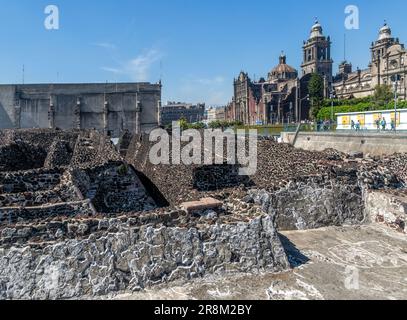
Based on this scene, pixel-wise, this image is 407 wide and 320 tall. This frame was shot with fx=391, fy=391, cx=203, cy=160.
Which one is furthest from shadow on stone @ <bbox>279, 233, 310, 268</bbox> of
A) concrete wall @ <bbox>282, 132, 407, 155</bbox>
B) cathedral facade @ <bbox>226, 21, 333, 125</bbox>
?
cathedral facade @ <bbox>226, 21, 333, 125</bbox>

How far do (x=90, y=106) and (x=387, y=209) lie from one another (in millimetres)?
51586

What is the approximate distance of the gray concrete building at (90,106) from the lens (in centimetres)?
5488

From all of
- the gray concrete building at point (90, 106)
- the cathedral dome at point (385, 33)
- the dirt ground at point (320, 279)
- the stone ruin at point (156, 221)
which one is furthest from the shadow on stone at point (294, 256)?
the cathedral dome at point (385, 33)

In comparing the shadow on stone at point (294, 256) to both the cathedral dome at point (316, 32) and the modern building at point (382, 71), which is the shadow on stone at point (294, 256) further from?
the cathedral dome at point (316, 32)

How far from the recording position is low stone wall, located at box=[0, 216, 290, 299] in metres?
5.07

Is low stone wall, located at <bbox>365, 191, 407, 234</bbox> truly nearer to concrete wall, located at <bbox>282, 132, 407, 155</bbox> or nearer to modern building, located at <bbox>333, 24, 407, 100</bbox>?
concrete wall, located at <bbox>282, 132, 407, 155</bbox>

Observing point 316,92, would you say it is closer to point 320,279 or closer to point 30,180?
point 30,180

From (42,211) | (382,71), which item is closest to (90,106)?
(382,71)

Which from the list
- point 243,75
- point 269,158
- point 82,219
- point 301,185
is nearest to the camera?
point 82,219

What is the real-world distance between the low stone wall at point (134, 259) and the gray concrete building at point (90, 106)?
4949 centimetres

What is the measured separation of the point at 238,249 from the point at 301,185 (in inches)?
143

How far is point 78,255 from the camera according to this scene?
5277 millimetres
